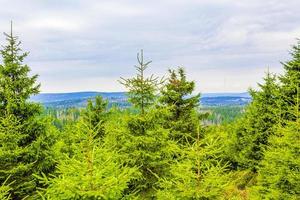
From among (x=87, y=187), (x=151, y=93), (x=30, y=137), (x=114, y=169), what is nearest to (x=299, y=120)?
(x=151, y=93)

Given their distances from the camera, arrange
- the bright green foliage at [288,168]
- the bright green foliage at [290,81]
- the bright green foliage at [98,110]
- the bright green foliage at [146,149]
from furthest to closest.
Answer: the bright green foliage at [98,110] → the bright green foliage at [290,81] → the bright green foliage at [146,149] → the bright green foliage at [288,168]

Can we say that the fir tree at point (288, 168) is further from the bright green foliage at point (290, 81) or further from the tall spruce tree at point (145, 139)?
the bright green foliage at point (290, 81)

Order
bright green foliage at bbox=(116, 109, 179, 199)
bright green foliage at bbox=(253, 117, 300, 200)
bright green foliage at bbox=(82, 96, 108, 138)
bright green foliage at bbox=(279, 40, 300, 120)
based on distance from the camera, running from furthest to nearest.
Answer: bright green foliage at bbox=(82, 96, 108, 138)
bright green foliage at bbox=(279, 40, 300, 120)
bright green foliage at bbox=(116, 109, 179, 199)
bright green foliage at bbox=(253, 117, 300, 200)

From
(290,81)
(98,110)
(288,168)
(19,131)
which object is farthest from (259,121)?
(19,131)

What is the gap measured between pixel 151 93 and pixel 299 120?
6.92 m

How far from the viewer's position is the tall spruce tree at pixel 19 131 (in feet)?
53.7

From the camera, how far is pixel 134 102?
17359 mm

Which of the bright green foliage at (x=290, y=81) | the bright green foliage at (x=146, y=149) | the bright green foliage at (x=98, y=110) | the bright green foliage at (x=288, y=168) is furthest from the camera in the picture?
the bright green foliage at (x=98, y=110)

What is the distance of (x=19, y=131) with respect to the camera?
1733cm

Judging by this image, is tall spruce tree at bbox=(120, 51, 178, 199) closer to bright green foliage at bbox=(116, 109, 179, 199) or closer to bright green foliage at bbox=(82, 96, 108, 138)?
bright green foliage at bbox=(116, 109, 179, 199)

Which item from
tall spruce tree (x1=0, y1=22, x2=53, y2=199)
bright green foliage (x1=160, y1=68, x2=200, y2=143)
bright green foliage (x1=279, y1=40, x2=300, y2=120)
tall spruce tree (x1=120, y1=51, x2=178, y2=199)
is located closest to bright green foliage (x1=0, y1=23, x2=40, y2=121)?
tall spruce tree (x1=0, y1=22, x2=53, y2=199)

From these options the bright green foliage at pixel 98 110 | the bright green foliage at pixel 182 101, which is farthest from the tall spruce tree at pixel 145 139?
the bright green foliage at pixel 98 110

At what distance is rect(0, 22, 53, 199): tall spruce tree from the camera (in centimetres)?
1636

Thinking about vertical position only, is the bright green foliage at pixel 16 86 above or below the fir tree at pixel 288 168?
above
